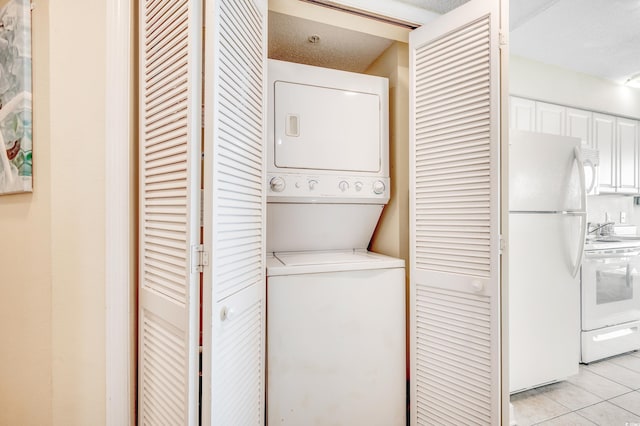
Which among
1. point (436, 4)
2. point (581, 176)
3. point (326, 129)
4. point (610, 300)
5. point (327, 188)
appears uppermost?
point (436, 4)

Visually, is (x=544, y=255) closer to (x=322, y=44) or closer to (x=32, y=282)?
(x=322, y=44)

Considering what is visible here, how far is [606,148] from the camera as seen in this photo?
3104 millimetres

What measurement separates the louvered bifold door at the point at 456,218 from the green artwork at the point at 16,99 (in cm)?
184

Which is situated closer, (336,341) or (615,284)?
(336,341)

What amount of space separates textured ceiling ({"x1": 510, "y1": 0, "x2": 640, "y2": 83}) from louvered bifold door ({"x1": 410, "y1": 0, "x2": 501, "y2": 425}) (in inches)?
32.9

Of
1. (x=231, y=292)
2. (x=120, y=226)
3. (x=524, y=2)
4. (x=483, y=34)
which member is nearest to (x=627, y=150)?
(x=524, y=2)

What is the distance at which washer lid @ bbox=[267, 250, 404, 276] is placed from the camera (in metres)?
1.44

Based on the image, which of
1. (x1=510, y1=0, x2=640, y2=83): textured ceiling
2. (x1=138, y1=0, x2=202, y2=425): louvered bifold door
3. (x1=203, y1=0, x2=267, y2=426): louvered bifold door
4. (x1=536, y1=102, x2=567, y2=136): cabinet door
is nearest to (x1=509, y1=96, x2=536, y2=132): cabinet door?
(x1=536, y1=102, x2=567, y2=136): cabinet door

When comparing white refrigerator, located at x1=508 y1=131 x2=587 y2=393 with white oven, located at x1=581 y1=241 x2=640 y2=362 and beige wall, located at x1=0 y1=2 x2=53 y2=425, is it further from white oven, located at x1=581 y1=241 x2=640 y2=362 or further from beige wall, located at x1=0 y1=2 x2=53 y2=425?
beige wall, located at x1=0 y1=2 x2=53 y2=425

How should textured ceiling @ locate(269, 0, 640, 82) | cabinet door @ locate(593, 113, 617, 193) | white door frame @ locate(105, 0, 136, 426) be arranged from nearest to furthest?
white door frame @ locate(105, 0, 136, 426) → textured ceiling @ locate(269, 0, 640, 82) → cabinet door @ locate(593, 113, 617, 193)

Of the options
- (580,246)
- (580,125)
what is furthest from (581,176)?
(580,125)

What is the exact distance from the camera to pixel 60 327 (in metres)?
1.23

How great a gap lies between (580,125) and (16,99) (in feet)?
14.1

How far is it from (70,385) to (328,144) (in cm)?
162
